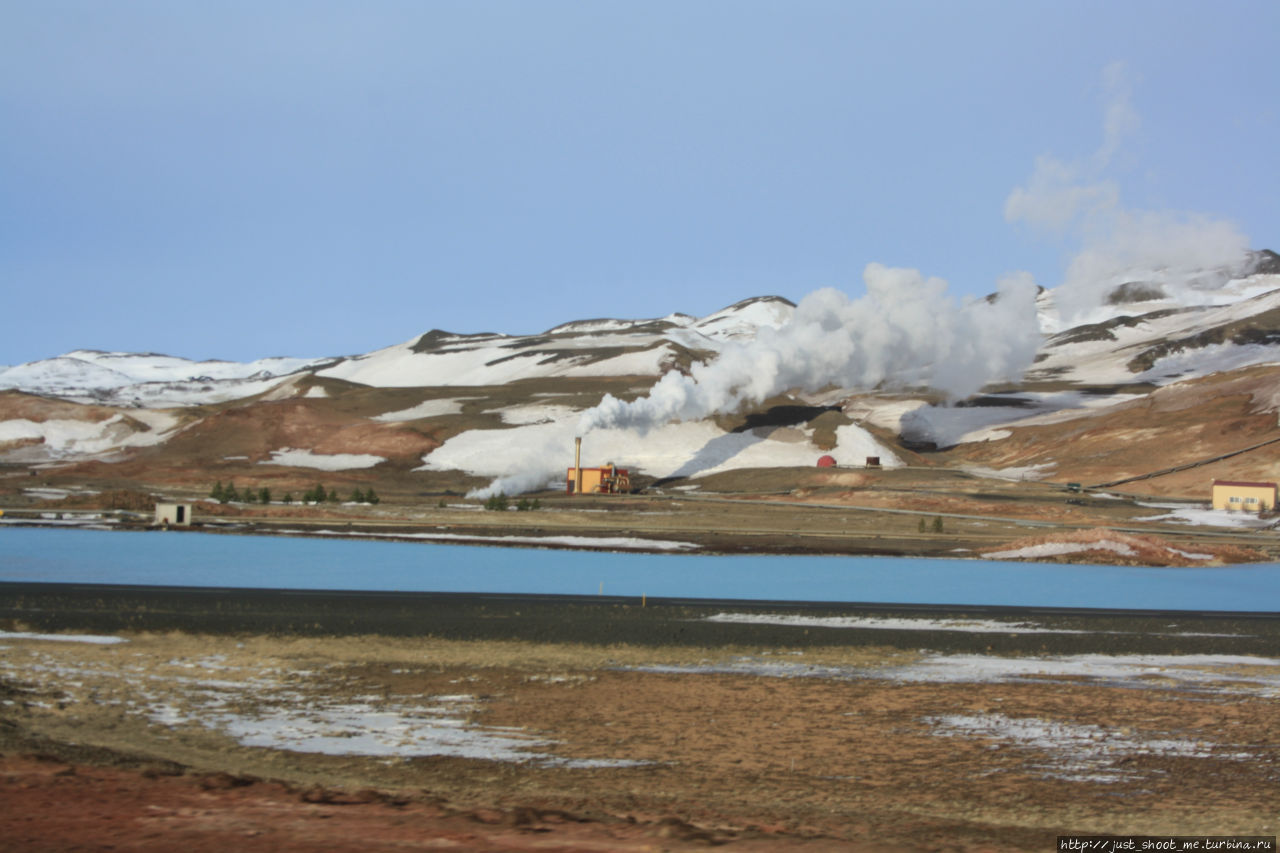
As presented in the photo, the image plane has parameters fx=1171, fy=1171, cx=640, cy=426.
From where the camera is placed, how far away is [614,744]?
16.0 metres

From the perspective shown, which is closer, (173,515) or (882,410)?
(173,515)

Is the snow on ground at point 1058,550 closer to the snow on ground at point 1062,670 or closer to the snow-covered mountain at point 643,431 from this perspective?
the snow on ground at point 1062,670

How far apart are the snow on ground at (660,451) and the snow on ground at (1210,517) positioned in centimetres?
3217

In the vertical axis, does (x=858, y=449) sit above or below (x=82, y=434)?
below

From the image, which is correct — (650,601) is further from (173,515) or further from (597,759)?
(173,515)

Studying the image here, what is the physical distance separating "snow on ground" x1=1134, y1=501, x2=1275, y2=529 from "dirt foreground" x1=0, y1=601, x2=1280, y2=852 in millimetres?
52910

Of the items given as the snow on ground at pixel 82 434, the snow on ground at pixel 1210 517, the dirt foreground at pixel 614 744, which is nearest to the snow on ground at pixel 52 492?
the snow on ground at pixel 82 434

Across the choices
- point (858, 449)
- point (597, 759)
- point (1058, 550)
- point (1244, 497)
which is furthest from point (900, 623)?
point (858, 449)

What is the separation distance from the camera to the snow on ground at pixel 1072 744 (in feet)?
48.6

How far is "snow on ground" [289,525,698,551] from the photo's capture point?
167ft

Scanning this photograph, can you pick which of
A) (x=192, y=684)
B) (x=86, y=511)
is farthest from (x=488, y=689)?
(x=86, y=511)

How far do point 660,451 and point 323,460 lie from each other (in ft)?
114

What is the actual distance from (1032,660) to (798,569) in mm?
20465

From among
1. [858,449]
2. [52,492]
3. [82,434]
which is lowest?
[52,492]
